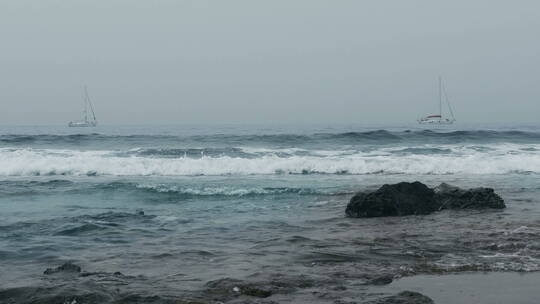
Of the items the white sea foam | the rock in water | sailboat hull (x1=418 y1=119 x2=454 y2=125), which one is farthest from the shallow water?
sailboat hull (x1=418 y1=119 x2=454 y2=125)

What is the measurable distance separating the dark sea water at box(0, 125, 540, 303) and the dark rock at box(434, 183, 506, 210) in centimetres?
37

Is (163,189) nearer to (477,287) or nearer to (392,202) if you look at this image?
(392,202)

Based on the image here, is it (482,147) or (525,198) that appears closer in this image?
(525,198)

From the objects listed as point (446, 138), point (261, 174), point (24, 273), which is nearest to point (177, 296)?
point (24, 273)

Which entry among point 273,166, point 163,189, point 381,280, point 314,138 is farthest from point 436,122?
point 381,280

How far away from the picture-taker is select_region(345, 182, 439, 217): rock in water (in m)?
10.7

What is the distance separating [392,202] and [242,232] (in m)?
3.21

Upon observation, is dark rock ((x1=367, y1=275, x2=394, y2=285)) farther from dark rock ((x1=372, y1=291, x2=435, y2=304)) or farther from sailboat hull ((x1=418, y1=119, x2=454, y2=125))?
sailboat hull ((x1=418, y1=119, x2=454, y2=125))

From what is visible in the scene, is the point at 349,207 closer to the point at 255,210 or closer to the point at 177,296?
the point at 255,210

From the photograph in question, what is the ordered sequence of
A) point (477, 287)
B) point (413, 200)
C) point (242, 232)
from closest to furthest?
1. point (477, 287)
2. point (242, 232)
3. point (413, 200)

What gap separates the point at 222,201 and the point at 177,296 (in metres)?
8.11

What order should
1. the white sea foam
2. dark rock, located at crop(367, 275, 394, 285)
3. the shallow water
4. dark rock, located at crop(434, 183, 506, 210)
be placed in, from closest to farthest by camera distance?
the shallow water, dark rock, located at crop(367, 275, 394, 285), dark rock, located at crop(434, 183, 506, 210), the white sea foam

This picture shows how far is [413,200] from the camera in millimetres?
11070

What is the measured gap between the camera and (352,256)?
23.3 feet
